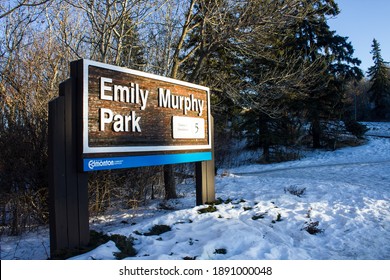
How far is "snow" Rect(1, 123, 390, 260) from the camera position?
13.8 feet

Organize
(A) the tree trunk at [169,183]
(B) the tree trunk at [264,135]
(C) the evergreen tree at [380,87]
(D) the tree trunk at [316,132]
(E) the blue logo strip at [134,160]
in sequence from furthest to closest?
(C) the evergreen tree at [380,87], (D) the tree trunk at [316,132], (B) the tree trunk at [264,135], (A) the tree trunk at [169,183], (E) the blue logo strip at [134,160]

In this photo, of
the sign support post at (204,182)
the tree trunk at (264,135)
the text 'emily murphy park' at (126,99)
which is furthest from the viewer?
the tree trunk at (264,135)

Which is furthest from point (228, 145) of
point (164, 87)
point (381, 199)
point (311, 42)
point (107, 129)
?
point (107, 129)

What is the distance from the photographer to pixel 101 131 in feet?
15.6

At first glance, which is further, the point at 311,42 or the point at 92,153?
the point at 311,42

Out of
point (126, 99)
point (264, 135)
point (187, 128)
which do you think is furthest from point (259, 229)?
point (264, 135)

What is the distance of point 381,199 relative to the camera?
7.40 meters

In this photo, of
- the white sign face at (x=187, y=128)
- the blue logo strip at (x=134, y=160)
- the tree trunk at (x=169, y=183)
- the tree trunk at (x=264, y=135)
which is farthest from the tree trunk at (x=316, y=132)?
the blue logo strip at (x=134, y=160)

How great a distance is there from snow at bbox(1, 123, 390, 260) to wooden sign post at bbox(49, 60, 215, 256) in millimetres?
740

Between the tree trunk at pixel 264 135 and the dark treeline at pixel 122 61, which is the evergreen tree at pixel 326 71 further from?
the dark treeline at pixel 122 61

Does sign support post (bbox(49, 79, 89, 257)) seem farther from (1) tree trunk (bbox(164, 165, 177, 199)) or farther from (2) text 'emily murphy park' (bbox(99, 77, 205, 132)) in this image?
(1) tree trunk (bbox(164, 165, 177, 199))

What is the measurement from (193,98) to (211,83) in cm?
438

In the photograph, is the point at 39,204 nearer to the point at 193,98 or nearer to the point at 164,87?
the point at 164,87

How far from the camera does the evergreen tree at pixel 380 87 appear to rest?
4912 cm
